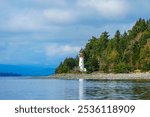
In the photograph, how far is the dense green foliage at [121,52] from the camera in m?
150

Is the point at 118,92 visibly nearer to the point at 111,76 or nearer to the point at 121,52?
the point at 111,76

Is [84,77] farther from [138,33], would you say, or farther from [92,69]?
[138,33]

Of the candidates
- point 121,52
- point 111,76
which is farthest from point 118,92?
point 121,52

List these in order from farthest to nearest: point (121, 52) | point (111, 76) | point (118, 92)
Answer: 1. point (121, 52)
2. point (111, 76)
3. point (118, 92)

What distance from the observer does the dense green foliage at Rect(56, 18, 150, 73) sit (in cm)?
15012

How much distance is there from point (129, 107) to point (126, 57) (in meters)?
128

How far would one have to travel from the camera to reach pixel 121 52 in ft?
523

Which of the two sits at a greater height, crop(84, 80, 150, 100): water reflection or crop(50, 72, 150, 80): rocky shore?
crop(50, 72, 150, 80): rocky shore

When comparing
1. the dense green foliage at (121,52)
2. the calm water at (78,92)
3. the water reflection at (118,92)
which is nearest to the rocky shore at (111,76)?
the dense green foliage at (121,52)

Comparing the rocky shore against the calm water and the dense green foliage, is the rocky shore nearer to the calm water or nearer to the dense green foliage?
the dense green foliage

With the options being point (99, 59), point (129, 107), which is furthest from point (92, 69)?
point (129, 107)

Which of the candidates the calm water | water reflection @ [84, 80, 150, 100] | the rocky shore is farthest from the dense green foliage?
water reflection @ [84, 80, 150, 100]

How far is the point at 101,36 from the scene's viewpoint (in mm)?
175375

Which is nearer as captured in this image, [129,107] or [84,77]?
[129,107]
